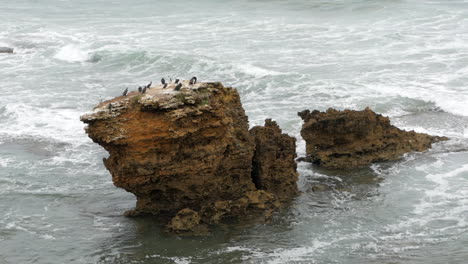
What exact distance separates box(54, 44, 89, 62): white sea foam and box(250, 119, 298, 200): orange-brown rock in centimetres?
2498

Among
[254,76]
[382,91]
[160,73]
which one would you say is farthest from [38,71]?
[382,91]

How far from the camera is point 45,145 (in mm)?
23922

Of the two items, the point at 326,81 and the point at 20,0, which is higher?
the point at 20,0

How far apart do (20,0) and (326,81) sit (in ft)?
150

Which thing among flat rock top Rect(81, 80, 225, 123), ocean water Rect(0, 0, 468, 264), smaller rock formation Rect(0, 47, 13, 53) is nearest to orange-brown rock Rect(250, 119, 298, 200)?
ocean water Rect(0, 0, 468, 264)

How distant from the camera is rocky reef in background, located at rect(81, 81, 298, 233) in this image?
15.7 meters

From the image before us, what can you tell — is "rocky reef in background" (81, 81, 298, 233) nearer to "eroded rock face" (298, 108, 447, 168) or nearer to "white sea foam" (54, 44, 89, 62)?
"eroded rock face" (298, 108, 447, 168)

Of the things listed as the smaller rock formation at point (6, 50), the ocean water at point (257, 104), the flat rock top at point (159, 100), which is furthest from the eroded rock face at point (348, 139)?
the smaller rock formation at point (6, 50)

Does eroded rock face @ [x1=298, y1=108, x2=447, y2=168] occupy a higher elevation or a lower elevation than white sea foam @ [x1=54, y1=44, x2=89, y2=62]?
lower

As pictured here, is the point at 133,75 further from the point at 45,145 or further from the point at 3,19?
the point at 3,19

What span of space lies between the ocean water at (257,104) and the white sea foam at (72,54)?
12 centimetres

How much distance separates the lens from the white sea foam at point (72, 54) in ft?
135

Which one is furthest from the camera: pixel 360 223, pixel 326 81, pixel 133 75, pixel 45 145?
pixel 133 75

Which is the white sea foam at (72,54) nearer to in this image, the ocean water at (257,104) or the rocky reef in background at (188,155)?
the ocean water at (257,104)
